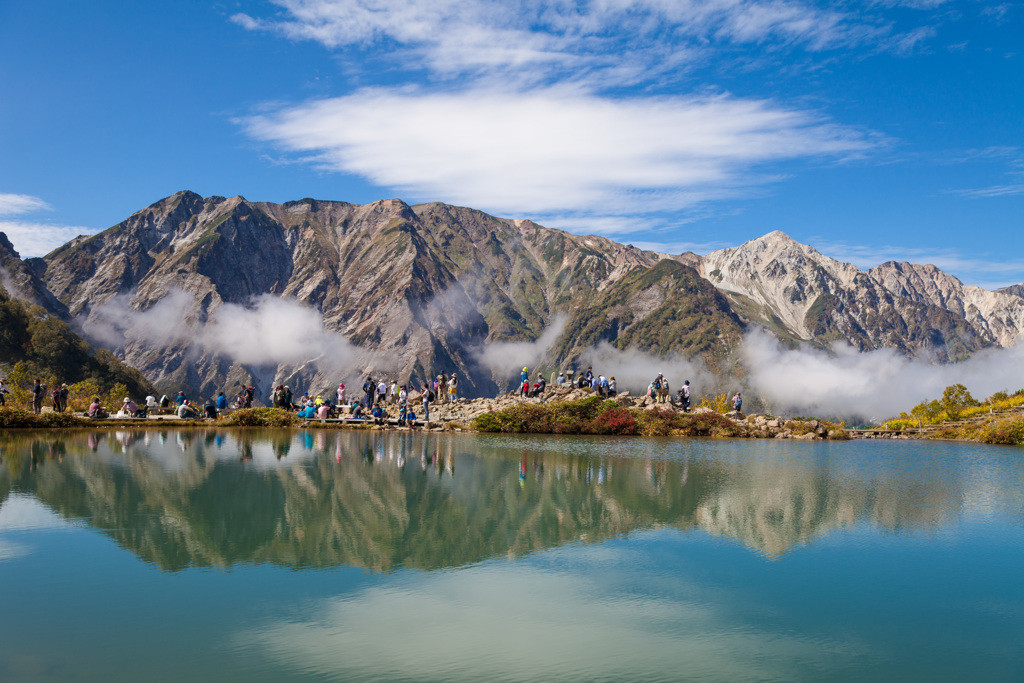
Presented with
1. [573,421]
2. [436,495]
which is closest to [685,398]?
[573,421]

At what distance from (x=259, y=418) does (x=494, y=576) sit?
4407cm

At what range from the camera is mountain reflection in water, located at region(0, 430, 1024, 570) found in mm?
17875

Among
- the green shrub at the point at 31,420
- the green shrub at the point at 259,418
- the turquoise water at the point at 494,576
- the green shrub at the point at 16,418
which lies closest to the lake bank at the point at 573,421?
the green shrub at the point at 259,418

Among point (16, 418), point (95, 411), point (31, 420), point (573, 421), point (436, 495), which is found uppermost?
point (573, 421)

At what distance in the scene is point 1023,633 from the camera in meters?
12.8

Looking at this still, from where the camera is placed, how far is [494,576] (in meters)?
15.4

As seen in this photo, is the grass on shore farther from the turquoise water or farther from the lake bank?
the turquoise water

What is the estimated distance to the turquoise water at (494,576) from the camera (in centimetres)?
1103

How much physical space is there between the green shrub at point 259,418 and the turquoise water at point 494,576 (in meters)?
24.5

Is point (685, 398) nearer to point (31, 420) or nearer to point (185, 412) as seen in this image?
point (185, 412)

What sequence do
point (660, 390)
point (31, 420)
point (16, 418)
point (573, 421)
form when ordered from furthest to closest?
point (660, 390), point (573, 421), point (31, 420), point (16, 418)

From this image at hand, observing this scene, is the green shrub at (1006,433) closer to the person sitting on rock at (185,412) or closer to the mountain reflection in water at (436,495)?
the mountain reflection in water at (436,495)

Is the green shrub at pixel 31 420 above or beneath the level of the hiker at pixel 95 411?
beneath

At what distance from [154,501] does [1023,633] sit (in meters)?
22.3
